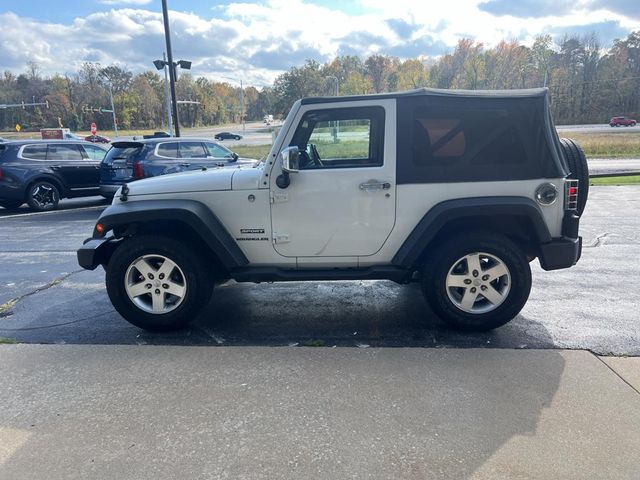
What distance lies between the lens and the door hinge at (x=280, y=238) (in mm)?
3943

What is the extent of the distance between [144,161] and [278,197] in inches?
293

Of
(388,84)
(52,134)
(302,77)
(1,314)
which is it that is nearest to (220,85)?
(388,84)

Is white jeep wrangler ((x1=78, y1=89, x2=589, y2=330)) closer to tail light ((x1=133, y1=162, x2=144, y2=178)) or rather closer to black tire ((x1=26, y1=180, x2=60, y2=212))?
tail light ((x1=133, y1=162, x2=144, y2=178))

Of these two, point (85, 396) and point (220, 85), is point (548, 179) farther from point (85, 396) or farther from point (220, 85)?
point (220, 85)

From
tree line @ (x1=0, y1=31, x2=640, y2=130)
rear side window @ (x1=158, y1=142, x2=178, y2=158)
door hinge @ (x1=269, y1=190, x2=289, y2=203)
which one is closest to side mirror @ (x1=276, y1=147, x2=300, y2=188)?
door hinge @ (x1=269, y1=190, x2=289, y2=203)

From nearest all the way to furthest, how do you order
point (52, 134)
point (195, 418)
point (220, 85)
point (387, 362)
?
point (195, 418), point (387, 362), point (52, 134), point (220, 85)

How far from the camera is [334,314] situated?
14.5 feet

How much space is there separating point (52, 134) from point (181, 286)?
1668 inches

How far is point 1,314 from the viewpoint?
452 cm

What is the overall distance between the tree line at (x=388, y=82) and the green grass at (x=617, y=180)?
37629 mm

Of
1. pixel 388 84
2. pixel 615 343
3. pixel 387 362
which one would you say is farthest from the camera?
pixel 388 84

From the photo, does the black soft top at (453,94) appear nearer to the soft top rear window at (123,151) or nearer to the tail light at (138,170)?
the tail light at (138,170)

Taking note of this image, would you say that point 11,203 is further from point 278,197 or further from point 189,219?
point 278,197

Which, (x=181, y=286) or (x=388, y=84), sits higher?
(x=388, y=84)
